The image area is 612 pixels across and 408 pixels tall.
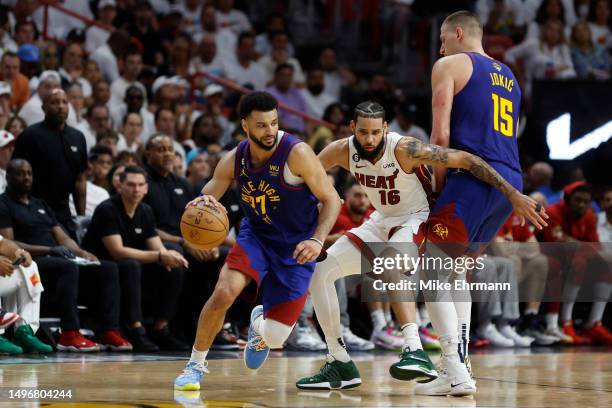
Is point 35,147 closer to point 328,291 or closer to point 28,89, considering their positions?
point 28,89

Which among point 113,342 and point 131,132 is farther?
point 131,132

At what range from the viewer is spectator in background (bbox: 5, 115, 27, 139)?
10.7m

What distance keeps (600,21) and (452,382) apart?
11960 mm

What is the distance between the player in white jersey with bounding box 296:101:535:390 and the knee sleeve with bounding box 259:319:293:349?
0.30 metres

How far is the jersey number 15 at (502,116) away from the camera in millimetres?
6527

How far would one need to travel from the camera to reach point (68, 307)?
9391 millimetres

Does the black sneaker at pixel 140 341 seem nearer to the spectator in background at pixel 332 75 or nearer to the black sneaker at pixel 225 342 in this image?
the black sneaker at pixel 225 342

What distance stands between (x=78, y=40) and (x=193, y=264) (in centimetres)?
476

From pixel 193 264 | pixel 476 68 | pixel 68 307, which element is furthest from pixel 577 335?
pixel 476 68

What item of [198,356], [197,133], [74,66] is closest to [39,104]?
[74,66]

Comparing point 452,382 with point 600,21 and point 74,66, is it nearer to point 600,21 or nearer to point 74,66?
point 74,66

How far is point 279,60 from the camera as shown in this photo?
15.8 metres

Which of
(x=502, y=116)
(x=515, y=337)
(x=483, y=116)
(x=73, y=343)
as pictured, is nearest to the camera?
(x=483, y=116)

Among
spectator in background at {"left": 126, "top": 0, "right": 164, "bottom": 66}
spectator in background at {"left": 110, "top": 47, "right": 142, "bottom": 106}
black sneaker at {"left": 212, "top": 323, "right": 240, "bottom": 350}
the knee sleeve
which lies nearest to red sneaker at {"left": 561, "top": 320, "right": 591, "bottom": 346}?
→ black sneaker at {"left": 212, "top": 323, "right": 240, "bottom": 350}
